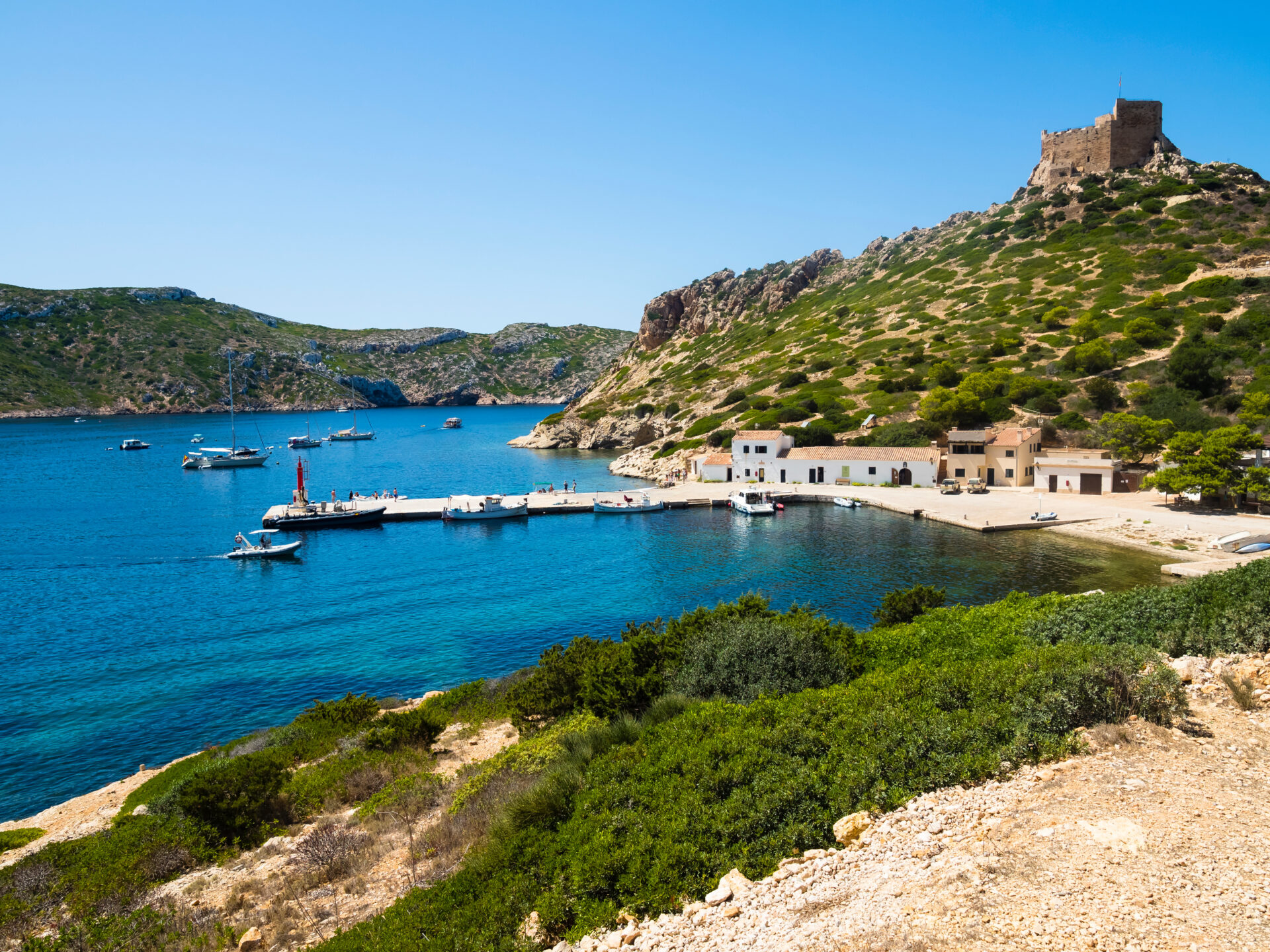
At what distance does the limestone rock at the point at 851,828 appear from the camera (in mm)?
8406

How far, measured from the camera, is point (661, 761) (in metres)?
10.6

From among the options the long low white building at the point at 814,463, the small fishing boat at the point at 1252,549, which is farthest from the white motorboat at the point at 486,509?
the small fishing boat at the point at 1252,549

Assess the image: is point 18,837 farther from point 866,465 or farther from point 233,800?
point 866,465

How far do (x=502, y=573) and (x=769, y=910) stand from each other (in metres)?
33.8

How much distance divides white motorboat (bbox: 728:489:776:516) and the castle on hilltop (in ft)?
318

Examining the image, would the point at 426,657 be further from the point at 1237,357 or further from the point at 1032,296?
the point at 1032,296

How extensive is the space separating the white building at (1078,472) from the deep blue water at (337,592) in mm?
15044

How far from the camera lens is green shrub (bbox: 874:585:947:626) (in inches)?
894

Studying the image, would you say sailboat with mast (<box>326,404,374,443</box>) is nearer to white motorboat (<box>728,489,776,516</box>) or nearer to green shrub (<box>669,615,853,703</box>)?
white motorboat (<box>728,489,776,516</box>)

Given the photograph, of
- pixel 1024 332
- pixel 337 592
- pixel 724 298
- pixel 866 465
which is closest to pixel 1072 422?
pixel 866 465

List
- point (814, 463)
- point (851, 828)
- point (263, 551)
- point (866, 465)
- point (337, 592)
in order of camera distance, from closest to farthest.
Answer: point (851, 828), point (337, 592), point (263, 551), point (866, 465), point (814, 463)

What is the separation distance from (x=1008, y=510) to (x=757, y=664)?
40.9 m

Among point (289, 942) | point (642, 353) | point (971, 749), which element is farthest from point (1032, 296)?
point (289, 942)

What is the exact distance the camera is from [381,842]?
11.8 metres
